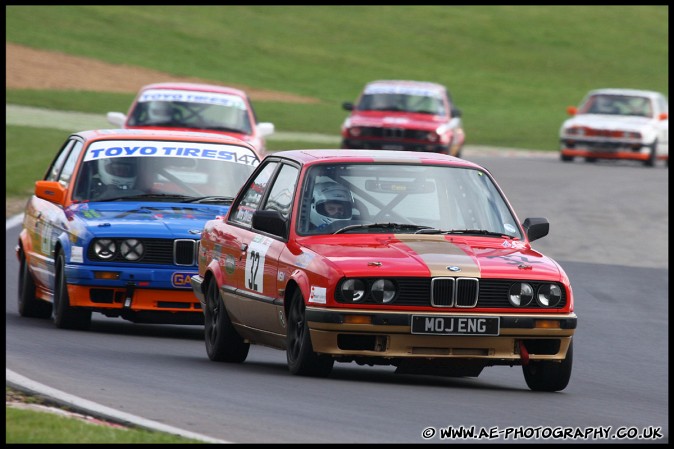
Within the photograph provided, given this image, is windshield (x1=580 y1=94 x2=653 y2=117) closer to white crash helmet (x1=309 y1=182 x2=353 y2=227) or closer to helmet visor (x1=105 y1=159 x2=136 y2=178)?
helmet visor (x1=105 y1=159 x2=136 y2=178)

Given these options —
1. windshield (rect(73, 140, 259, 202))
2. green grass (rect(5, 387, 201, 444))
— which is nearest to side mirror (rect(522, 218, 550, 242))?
windshield (rect(73, 140, 259, 202))

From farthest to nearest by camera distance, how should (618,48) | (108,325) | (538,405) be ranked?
Result: (618,48)
(108,325)
(538,405)

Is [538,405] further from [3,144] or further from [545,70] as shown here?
[545,70]

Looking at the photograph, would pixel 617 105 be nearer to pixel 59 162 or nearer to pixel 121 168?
pixel 59 162

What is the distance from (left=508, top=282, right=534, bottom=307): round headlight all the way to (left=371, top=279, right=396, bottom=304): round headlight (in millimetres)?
681

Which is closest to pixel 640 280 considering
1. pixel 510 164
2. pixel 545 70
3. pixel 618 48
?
pixel 510 164

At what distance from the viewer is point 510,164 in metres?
36.7

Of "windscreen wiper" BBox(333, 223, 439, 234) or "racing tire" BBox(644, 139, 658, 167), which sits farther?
"racing tire" BBox(644, 139, 658, 167)

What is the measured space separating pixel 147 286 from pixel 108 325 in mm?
1328

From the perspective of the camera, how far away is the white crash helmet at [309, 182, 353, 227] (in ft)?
34.3

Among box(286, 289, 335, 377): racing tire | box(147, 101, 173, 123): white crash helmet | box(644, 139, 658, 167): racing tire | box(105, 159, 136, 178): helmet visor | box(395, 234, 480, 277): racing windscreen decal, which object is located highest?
box(105, 159, 136, 178): helmet visor

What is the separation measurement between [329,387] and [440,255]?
103cm

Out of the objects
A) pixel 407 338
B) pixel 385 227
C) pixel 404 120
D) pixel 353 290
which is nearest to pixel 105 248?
pixel 385 227

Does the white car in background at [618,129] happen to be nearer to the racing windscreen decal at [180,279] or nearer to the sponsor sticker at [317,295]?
the racing windscreen decal at [180,279]
